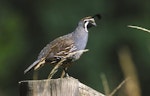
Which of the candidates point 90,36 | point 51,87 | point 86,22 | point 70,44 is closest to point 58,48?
point 70,44

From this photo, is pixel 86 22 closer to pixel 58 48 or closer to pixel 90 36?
pixel 58 48

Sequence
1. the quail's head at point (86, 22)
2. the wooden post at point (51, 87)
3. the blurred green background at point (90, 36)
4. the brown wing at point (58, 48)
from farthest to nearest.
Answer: the blurred green background at point (90, 36) < the quail's head at point (86, 22) < the brown wing at point (58, 48) < the wooden post at point (51, 87)

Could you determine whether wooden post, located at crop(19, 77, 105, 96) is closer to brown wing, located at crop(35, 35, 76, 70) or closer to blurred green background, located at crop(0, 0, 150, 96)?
brown wing, located at crop(35, 35, 76, 70)

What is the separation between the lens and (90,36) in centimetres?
2280

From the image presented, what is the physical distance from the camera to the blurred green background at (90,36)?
22.5 metres

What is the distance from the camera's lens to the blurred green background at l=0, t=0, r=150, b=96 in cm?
2248

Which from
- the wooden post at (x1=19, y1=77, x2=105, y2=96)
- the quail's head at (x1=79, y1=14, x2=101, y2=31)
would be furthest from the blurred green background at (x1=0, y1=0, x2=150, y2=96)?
the wooden post at (x1=19, y1=77, x2=105, y2=96)

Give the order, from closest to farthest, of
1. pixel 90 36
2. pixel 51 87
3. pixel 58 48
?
pixel 51 87 < pixel 58 48 < pixel 90 36

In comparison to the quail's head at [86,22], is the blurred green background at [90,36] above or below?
below

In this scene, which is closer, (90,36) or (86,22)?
(86,22)

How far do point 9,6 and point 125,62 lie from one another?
21.8 metres

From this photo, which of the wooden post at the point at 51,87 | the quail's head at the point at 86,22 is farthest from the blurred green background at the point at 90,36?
the wooden post at the point at 51,87

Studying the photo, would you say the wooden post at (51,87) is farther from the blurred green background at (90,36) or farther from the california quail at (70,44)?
the blurred green background at (90,36)

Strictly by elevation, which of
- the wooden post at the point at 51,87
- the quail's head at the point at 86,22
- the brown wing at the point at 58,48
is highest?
the wooden post at the point at 51,87
